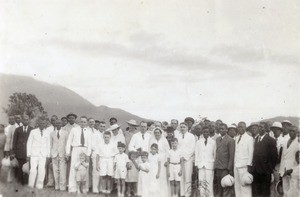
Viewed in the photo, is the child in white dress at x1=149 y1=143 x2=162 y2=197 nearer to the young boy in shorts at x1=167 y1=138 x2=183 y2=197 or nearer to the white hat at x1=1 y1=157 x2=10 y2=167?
the young boy in shorts at x1=167 y1=138 x2=183 y2=197

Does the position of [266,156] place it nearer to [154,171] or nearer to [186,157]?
[186,157]

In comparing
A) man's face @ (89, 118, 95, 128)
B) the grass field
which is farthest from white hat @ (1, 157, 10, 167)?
Answer: man's face @ (89, 118, 95, 128)

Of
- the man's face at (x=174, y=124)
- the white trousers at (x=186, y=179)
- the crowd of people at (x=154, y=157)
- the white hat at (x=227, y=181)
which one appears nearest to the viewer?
the crowd of people at (x=154, y=157)

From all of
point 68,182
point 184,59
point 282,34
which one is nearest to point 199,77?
point 184,59

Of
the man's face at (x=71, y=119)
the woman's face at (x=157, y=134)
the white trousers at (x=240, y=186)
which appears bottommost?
the white trousers at (x=240, y=186)

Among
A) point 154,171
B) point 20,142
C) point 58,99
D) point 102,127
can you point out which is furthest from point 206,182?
point 20,142

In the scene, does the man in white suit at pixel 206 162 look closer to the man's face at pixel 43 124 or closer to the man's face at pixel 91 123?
the man's face at pixel 91 123

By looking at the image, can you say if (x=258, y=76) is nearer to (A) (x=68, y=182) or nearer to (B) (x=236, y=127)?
(B) (x=236, y=127)

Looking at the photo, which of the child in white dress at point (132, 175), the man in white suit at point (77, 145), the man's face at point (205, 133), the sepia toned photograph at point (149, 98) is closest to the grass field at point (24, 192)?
the sepia toned photograph at point (149, 98)
